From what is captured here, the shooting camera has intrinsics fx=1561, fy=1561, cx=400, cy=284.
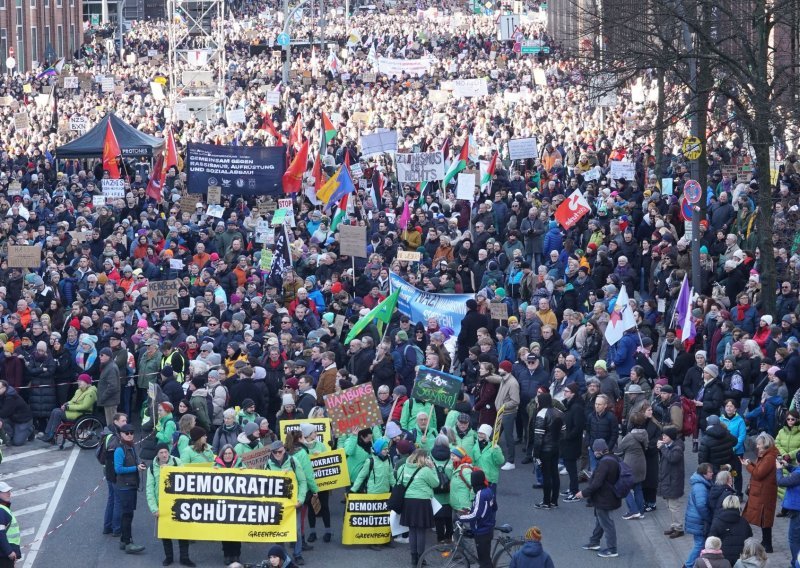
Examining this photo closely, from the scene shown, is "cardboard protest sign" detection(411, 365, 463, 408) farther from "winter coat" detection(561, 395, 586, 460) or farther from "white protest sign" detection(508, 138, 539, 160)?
"white protest sign" detection(508, 138, 539, 160)

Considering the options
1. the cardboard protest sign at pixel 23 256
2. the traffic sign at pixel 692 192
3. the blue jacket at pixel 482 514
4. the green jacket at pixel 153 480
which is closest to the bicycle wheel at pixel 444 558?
the blue jacket at pixel 482 514

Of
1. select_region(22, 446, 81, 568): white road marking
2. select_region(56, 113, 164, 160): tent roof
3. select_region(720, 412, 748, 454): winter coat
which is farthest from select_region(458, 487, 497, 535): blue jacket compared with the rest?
select_region(56, 113, 164, 160): tent roof

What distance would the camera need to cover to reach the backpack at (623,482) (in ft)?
52.4

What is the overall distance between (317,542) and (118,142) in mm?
19276

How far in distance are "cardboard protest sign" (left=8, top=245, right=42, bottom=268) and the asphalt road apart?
6866 mm

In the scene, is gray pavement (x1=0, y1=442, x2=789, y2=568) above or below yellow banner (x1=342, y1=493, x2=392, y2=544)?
below

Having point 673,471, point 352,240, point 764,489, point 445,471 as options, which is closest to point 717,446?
point 673,471

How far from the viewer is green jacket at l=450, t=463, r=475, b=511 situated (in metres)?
15.8

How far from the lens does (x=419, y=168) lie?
31594 mm

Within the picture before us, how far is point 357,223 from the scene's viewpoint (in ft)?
92.8

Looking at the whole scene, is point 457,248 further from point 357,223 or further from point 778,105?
point 778,105

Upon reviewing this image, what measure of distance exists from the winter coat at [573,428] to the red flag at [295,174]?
14.9m

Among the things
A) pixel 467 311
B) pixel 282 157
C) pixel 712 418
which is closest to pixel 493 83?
pixel 282 157

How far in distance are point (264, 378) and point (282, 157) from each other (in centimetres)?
1244
